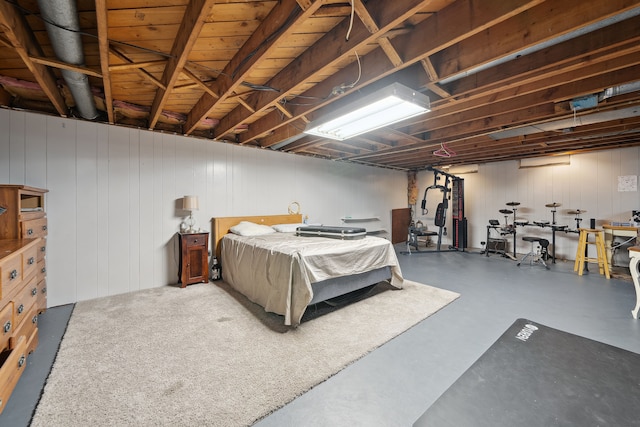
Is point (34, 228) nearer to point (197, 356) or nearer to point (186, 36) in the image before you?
point (197, 356)

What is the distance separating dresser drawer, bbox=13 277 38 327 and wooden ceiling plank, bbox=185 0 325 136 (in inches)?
87.5

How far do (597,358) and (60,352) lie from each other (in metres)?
3.59

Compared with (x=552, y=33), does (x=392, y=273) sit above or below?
below

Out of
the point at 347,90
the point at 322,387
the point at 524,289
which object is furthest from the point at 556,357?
the point at 524,289

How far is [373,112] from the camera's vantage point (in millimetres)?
2549

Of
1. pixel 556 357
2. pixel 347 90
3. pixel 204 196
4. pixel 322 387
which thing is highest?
pixel 347 90

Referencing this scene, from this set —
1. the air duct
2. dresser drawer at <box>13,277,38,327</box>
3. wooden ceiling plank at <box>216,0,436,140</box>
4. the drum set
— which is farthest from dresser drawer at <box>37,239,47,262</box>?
the drum set

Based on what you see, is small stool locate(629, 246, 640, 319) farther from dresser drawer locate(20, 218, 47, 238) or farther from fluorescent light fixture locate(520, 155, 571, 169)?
dresser drawer locate(20, 218, 47, 238)

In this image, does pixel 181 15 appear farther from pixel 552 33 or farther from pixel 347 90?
pixel 552 33

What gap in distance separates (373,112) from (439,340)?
2305 millimetres

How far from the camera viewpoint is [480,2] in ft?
4.97

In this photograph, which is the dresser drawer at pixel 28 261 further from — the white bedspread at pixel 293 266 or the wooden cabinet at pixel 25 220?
the white bedspread at pixel 293 266

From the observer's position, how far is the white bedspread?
2.56 meters

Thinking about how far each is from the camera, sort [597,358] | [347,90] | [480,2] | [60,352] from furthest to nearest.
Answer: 1. [347,90]
2. [60,352]
3. [480,2]
4. [597,358]
